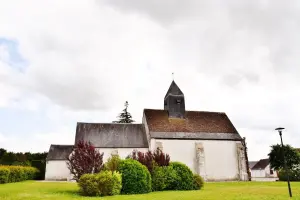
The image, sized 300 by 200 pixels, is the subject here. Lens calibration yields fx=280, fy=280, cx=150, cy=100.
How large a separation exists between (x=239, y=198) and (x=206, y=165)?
882 inches

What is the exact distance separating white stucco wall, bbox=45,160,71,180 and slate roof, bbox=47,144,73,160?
2.06 feet

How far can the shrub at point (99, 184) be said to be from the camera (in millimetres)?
16172

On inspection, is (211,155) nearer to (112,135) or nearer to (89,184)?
(112,135)

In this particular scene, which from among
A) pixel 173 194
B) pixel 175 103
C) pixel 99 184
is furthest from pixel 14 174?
pixel 173 194

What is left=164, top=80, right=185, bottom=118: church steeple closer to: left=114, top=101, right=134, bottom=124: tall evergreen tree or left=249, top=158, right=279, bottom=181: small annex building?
left=114, top=101, right=134, bottom=124: tall evergreen tree

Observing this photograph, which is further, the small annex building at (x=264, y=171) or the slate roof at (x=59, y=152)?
the small annex building at (x=264, y=171)

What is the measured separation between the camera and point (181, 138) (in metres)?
35.1

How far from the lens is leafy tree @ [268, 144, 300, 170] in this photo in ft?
127

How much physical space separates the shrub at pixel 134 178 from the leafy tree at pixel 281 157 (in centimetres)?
2705

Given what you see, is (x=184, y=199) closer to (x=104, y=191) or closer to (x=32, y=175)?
(x=104, y=191)

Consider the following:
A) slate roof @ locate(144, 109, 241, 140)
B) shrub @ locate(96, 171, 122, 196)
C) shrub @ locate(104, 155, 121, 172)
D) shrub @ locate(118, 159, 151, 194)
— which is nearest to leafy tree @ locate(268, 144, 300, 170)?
slate roof @ locate(144, 109, 241, 140)

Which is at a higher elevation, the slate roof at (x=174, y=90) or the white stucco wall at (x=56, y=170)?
the slate roof at (x=174, y=90)

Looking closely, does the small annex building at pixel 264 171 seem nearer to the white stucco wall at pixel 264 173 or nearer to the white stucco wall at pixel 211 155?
the white stucco wall at pixel 264 173

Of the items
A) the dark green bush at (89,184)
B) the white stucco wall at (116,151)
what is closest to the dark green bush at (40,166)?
the white stucco wall at (116,151)
